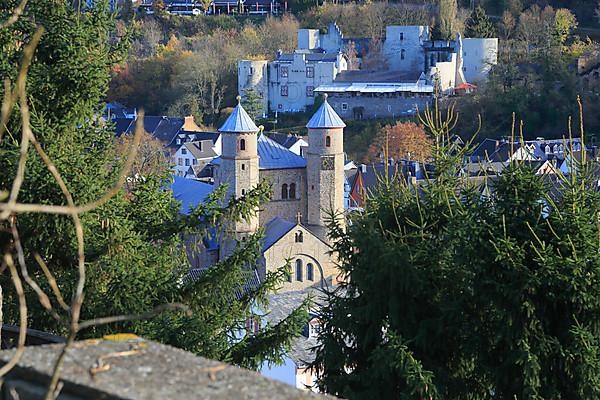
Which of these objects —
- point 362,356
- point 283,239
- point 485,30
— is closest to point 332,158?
point 283,239

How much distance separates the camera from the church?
28.1 metres

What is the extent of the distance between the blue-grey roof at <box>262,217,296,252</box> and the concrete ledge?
81.7ft

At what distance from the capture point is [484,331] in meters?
Result: 7.68

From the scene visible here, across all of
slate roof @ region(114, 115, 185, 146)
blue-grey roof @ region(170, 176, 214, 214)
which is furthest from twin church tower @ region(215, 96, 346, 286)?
slate roof @ region(114, 115, 185, 146)

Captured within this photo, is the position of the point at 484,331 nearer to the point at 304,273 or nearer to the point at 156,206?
the point at 156,206

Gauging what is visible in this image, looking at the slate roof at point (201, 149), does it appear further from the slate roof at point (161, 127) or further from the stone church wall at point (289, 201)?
the stone church wall at point (289, 201)

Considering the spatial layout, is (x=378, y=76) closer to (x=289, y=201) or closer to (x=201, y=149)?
(x=201, y=149)

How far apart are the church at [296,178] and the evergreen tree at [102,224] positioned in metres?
19.4

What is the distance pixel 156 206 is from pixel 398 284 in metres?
1.86

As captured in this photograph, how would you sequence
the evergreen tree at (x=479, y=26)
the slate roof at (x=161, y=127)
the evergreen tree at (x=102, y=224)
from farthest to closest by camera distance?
the evergreen tree at (x=479, y=26) → the slate roof at (x=161, y=127) → the evergreen tree at (x=102, y=224)

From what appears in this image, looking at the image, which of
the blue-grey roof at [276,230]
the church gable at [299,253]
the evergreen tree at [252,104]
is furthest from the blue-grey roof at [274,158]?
the evergreen tree at [252,104]

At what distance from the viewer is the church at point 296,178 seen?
92.1 ft

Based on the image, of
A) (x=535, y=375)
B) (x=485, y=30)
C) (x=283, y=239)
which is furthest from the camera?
(x=485, y=30)

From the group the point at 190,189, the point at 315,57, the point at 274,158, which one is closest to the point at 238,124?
the point at 274,158
